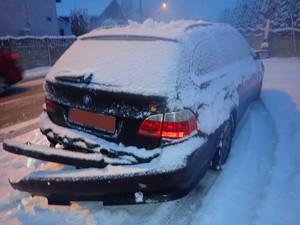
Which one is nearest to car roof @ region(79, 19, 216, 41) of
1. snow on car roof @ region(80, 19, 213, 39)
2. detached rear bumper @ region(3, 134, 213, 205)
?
snow on car roof @ region(80, 19, 213, 39)

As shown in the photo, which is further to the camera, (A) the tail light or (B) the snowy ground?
(B) the snowy ground

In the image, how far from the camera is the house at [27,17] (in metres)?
18.0

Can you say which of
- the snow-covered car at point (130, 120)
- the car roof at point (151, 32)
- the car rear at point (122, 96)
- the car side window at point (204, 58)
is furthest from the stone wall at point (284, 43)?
the car rear at point (122, 96)

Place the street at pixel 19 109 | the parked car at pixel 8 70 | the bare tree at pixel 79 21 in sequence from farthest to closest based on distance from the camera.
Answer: the bare tree at pixel 79 21, the parked car at pixel 8 70, the street at pixel 19 109

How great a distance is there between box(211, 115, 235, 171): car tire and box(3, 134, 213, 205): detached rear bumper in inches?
34.3

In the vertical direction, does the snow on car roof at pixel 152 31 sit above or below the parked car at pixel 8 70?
above

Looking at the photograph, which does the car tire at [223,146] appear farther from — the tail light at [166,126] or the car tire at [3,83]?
the car tire at [3,83]

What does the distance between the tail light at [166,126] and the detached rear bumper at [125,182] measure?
12 cm

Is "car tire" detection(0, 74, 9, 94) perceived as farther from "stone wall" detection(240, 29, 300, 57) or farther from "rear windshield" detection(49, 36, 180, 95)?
"stone wall" detection(240, 29, 300, 57)

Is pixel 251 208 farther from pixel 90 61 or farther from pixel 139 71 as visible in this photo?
pixel 90 61

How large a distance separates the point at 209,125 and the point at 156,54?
916 mm

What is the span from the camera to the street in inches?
190

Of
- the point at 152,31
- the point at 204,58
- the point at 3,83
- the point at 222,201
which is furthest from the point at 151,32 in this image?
the point at 3,83

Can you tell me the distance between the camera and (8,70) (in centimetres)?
743
